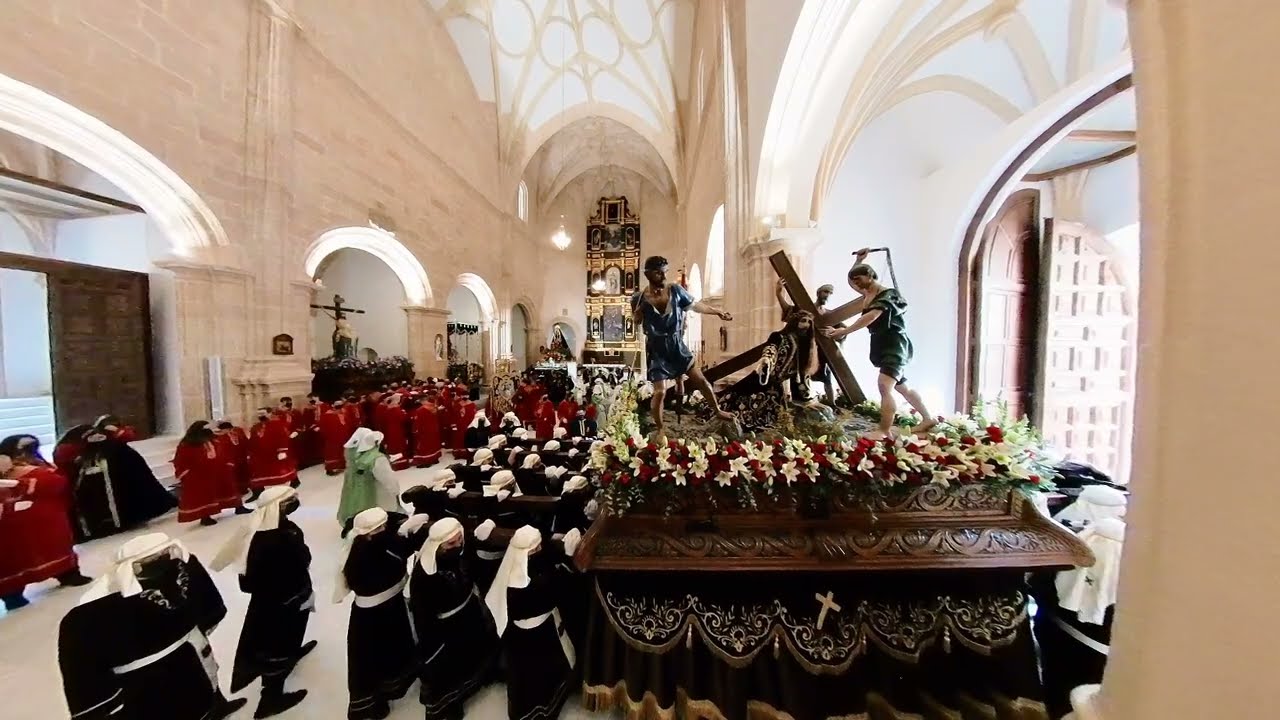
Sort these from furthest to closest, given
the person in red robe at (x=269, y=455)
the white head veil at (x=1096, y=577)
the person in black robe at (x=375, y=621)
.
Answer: the person in red robe at (x=269, y=455)
the person in black robe at (x=375, y=621)
the white head veil at (x=1096, y=577)

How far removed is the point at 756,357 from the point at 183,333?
7597mm

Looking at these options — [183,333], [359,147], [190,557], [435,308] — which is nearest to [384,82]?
[359,147]

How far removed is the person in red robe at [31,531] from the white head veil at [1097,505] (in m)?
7.00

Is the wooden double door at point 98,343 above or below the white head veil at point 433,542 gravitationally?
above

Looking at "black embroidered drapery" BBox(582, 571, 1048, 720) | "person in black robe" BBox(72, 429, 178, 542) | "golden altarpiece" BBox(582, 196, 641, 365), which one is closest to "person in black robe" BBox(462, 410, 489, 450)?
"person in black robe" BBox(72, 429, 178, 542)

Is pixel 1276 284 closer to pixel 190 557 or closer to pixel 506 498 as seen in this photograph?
pixel 506 498

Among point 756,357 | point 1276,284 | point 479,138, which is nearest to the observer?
point 1276,284

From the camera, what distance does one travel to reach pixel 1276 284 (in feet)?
1.95

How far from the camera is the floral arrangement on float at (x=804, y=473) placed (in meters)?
1.98

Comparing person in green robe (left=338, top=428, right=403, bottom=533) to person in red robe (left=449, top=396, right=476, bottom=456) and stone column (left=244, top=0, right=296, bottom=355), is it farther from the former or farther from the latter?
stone column (left=244, top=0, right=296, bottom=355)

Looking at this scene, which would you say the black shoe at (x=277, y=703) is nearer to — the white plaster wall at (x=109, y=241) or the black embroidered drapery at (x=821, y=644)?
the black embroidered drapery at (x=821, y=644)

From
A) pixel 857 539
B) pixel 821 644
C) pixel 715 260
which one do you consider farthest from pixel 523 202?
pixel 821 644

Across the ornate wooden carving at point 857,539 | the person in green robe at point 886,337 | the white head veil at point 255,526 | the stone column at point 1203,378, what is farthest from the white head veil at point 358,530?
the person in green robe at point 886,337

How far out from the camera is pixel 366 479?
12.5ft
